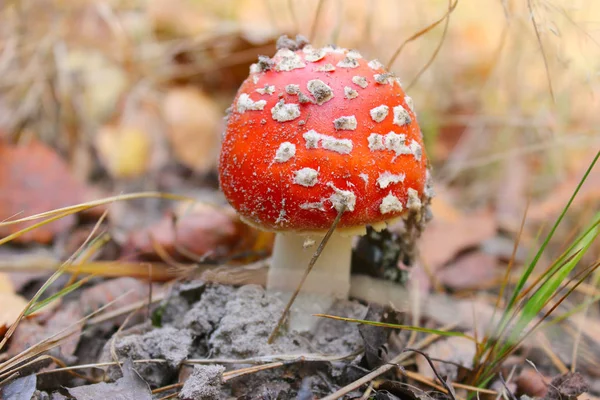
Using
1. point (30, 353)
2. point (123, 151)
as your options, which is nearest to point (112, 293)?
point (30, 353)

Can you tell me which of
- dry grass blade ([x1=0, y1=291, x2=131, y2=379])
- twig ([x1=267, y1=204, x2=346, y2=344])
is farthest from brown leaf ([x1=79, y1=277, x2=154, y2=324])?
twig ([x1=267, y1=204, x2=346, y2=344])

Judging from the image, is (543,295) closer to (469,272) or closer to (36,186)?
(469,272)

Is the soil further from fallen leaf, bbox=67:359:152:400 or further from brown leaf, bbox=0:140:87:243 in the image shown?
brown leaf, bbox=0:140:87:243

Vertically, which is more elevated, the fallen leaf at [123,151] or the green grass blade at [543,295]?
the green grass blade at [543,295]

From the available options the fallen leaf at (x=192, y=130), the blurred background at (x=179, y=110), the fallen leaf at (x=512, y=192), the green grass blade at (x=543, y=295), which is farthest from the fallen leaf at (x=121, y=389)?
the fallen leaf at (x=512, y=192)

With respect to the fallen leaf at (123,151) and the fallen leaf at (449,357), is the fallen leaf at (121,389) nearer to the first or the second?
the fallen leaf at (449,357)
